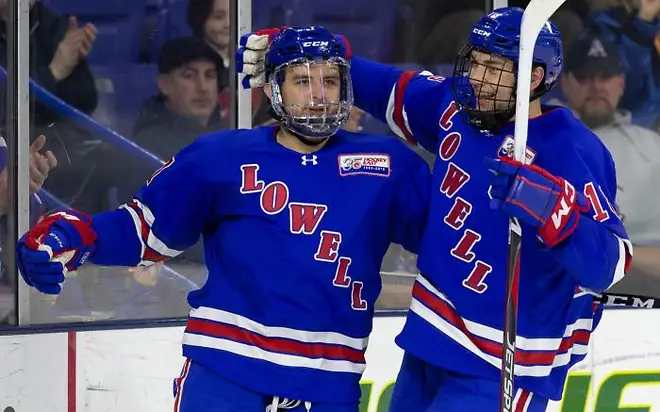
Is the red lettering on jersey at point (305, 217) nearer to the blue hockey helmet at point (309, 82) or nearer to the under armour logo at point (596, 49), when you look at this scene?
the blue hockey helmet at point (309, 82)

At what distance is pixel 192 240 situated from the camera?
9.69 feet

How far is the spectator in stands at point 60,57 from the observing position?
4.11m

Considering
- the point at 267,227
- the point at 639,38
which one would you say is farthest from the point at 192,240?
the point at 639,38

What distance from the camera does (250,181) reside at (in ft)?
9.27

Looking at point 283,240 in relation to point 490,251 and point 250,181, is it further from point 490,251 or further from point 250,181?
point 490,251

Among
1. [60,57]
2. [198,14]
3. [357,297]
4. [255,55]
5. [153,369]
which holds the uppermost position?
[255,55]

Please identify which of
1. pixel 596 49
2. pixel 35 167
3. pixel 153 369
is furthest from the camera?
pixel 596 49

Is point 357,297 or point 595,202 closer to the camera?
point 595,202

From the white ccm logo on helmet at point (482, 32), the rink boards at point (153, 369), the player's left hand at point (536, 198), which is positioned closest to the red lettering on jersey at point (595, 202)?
the player's left hand at point (536, 198)

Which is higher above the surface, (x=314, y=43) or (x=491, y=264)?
(x=314, y=43)

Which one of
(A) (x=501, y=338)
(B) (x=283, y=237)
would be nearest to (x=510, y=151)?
(A) (x=501, y=338)

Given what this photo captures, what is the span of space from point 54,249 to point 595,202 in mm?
1005

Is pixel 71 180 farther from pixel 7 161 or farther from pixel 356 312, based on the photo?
pixel 356 312

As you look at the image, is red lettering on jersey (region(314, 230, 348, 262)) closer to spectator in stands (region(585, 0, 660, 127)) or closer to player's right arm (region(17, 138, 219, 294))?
player's right arm (region(17, 138, 219, 294))
